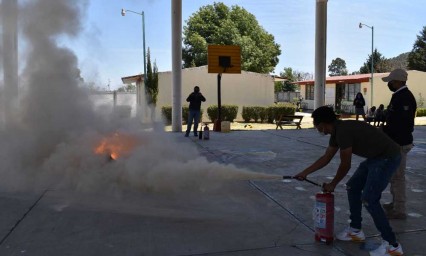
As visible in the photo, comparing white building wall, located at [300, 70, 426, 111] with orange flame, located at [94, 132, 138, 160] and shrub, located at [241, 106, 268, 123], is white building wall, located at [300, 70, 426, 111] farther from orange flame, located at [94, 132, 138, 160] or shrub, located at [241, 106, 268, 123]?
orange flame, located at [94, 132, 138, 160]

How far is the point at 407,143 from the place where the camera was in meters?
4.68

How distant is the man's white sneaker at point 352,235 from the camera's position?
419 cm

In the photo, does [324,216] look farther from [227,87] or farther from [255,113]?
[227,87]

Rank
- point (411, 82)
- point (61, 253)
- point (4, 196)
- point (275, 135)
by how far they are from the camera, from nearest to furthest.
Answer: point (61, 253) → point (4, 196) → point (275, 135) → point (411, 82)

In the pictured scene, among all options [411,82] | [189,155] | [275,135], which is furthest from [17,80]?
[411,82]

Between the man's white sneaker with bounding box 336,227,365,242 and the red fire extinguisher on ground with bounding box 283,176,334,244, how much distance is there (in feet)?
0.57

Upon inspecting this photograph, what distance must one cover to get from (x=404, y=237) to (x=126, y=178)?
3824 millimetres

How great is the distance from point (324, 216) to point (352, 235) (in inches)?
16.8

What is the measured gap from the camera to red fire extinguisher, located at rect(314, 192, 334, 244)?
4.00 meters

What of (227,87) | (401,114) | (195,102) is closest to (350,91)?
(227,87)

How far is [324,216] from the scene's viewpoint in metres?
4.03

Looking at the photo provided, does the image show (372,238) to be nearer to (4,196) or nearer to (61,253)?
(61,253)

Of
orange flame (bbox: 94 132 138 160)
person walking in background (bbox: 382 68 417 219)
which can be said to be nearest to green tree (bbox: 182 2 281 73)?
orange flame (bbox: 94 132 138 160)

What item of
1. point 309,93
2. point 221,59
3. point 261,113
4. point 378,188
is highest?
point 221,59
